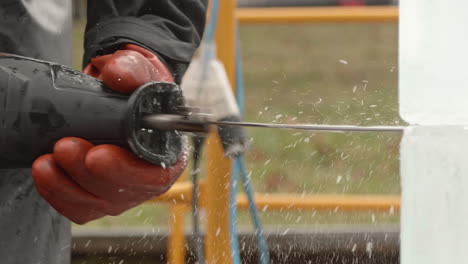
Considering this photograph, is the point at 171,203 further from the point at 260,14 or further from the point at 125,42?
the point at 125,42

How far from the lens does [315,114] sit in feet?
18.5

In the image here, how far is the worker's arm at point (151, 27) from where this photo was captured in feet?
5.10

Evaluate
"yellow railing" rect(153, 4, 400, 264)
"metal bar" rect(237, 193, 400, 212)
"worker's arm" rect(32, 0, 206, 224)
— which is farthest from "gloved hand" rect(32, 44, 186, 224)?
"metal bar" rect(237, 193, 400, 212)

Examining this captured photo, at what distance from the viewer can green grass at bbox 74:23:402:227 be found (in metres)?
3.59

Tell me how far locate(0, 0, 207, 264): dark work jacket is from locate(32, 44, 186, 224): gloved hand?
0.15m

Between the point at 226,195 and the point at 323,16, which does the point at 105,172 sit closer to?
the point at 226,195

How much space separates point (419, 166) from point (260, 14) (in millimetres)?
2093

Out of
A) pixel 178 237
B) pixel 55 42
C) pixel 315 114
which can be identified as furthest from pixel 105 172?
pixel 315 114

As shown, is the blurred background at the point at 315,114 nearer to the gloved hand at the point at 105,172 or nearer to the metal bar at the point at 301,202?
the metal bar at the point at 301,202

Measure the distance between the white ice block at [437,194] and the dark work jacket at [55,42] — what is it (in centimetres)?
62

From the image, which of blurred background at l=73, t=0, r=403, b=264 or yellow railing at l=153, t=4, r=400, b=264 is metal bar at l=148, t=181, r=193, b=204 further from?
blurred background at l=73, t=0, r=403, b=264

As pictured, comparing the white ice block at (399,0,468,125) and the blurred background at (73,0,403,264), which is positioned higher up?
the blurred background at (73,0,403,264)

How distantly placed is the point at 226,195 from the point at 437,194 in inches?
69.2

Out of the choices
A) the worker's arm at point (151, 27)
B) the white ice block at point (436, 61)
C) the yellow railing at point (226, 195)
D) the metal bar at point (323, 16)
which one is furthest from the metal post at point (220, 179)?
the white ice block at point (436, 61)
